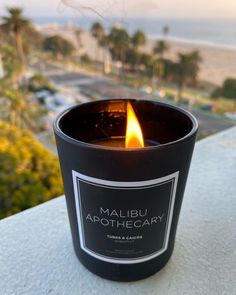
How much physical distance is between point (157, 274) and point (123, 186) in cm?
13

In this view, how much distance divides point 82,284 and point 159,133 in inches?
6.5

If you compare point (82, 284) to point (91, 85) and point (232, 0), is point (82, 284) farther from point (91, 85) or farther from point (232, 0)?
point (91, 85)

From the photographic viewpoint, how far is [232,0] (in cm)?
94

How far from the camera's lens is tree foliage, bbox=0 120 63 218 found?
2.14m

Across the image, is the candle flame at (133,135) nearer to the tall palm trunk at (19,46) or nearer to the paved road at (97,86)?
the paved road at (97,86)

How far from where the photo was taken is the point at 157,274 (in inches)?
12.1

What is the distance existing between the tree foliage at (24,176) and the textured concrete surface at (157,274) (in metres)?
1.53

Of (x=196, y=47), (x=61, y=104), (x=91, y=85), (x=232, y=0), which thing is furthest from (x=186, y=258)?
(x=91, y=85)

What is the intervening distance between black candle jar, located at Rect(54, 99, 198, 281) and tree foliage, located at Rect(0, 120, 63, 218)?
1.64 m

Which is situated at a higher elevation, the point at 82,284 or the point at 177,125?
the point at 177,125

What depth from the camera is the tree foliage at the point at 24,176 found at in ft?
7.04

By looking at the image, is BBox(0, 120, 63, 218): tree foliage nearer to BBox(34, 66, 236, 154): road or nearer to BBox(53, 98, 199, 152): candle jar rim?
BBox(53, 98, 199, 152): candle jar rim

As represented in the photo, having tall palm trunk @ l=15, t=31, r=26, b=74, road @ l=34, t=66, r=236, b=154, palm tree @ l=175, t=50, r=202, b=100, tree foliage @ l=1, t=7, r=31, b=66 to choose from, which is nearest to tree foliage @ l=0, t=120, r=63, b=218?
tree foliage @ l=1, t=7, r=31, b=66

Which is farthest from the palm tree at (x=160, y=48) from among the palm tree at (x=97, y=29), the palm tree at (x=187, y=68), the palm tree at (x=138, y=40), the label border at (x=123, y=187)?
the label border at (x=123, y=187)
